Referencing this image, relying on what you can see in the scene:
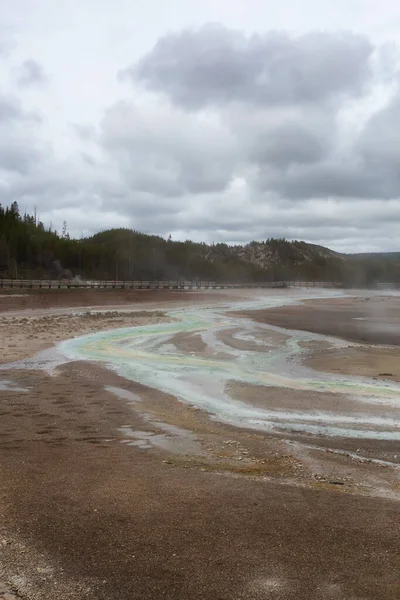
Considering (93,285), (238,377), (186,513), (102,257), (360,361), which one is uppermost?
(102,257)

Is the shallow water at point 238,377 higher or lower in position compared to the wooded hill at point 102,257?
lower

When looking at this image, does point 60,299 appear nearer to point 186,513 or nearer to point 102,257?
point 186,513

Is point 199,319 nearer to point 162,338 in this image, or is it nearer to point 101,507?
point 162,338

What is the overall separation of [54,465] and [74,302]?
156 ft

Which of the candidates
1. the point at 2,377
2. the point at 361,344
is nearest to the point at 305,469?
the point at 2,377

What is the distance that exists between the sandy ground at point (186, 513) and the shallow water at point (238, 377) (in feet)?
3.67

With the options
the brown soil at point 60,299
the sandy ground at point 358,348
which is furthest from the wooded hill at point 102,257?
the sandy ground at point 358,348

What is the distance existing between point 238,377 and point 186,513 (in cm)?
1008

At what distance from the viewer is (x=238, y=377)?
15.9 meters

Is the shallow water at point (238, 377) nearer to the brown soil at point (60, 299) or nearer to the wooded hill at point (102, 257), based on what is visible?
the brown soil at point (60, 299)

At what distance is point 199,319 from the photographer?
37.4m

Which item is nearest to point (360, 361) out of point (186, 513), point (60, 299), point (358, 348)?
point (358, 348)

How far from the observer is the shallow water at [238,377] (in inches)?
421

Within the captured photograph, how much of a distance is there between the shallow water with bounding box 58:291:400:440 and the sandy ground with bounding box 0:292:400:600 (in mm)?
1120
